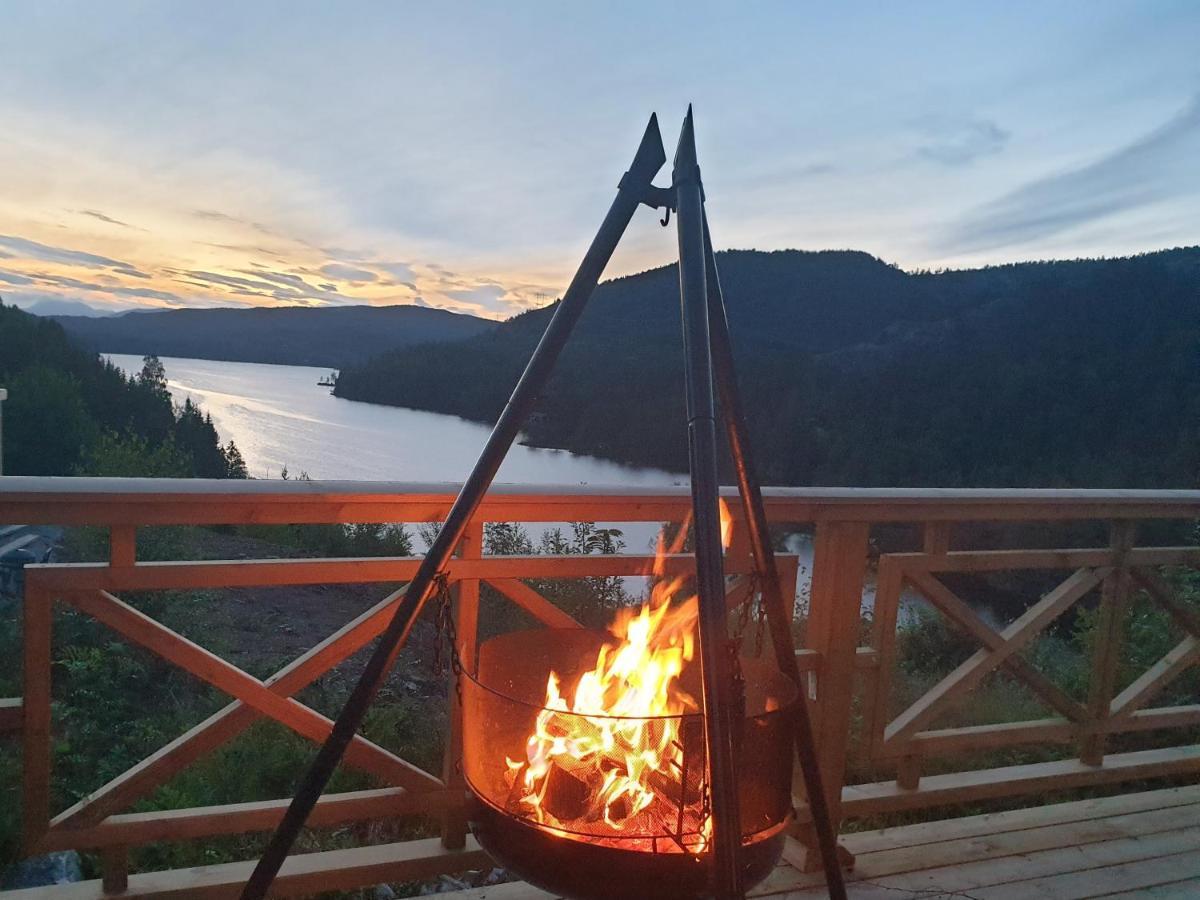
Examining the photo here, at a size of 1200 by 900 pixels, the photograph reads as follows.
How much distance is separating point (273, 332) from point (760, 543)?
14615mm

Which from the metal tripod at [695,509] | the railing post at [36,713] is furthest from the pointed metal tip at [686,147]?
the railing post at [36,713]

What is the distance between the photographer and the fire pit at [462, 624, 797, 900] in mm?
1290

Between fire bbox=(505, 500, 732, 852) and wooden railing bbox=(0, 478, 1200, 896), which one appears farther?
wooden railing bbox=(0, 478, 1200, 896)

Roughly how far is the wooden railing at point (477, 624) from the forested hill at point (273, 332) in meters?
7.91

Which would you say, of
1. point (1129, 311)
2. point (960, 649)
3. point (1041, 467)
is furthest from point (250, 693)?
point (1129, 311)

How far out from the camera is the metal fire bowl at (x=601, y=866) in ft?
4.22

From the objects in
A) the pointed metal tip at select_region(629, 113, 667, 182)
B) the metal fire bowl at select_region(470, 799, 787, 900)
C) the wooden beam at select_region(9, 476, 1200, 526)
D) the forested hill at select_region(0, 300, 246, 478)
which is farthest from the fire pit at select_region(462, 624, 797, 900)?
the forested hill at select_region(0, 300, 246, 478)

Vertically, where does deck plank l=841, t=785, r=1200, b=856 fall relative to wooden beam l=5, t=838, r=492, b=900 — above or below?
below

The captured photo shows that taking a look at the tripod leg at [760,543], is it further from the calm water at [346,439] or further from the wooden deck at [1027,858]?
the wooden deck at [1027,858]

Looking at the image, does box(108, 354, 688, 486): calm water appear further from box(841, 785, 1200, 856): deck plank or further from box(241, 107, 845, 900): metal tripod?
box(841, 785, 1200, 856): deck plank

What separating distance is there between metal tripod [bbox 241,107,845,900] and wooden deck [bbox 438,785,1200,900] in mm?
723

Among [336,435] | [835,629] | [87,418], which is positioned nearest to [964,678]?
[835,629]

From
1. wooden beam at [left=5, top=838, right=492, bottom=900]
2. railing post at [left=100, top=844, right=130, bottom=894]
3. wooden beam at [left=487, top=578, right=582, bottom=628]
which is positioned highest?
wooden beam at [left=487, top=578, right=582, bottom=628]

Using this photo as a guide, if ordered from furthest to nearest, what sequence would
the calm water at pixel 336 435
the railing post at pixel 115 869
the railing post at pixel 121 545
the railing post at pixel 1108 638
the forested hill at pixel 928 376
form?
the forested hill at pixel 928 376 < the calm water at pixel 336 435 < the railing post at pixel 1108 638 < the railing post at pixel 115 869 < the railing post at pixel 121 545
